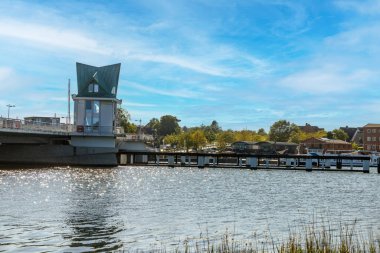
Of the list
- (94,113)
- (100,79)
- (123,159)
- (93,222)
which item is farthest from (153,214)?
(123,159)

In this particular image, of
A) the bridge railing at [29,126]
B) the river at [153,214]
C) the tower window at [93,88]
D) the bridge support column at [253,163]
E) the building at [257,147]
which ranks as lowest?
the river at [153,214]

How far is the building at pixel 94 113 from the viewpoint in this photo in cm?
10165

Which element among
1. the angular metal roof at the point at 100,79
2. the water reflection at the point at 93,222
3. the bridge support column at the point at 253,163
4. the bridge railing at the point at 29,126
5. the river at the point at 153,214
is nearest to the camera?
the water reflection at the point at 93,222

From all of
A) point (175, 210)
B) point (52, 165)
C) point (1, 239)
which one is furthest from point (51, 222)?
point (52, 165)

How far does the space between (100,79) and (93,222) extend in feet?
274

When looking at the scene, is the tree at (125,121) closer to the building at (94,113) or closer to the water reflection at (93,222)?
the building at (94,113)

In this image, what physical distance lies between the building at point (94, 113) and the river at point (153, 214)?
49.1 meters

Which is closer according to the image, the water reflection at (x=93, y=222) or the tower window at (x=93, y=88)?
the water reflection at (x=93, y=222)

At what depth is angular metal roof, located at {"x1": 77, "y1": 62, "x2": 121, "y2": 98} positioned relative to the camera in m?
106

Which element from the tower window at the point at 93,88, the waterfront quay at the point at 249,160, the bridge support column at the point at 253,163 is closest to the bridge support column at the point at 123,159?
the waterfront quay at the point at 249,160

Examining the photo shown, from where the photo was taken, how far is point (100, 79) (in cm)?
10938

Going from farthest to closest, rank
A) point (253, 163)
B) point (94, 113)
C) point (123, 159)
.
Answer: point (123, 159), point (253, 163), point (94, 113)

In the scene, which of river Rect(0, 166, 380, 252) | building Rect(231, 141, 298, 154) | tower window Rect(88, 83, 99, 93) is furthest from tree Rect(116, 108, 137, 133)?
river Rect(0, 166, 380, 252)

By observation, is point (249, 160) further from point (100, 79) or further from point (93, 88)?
point (93, 88)
